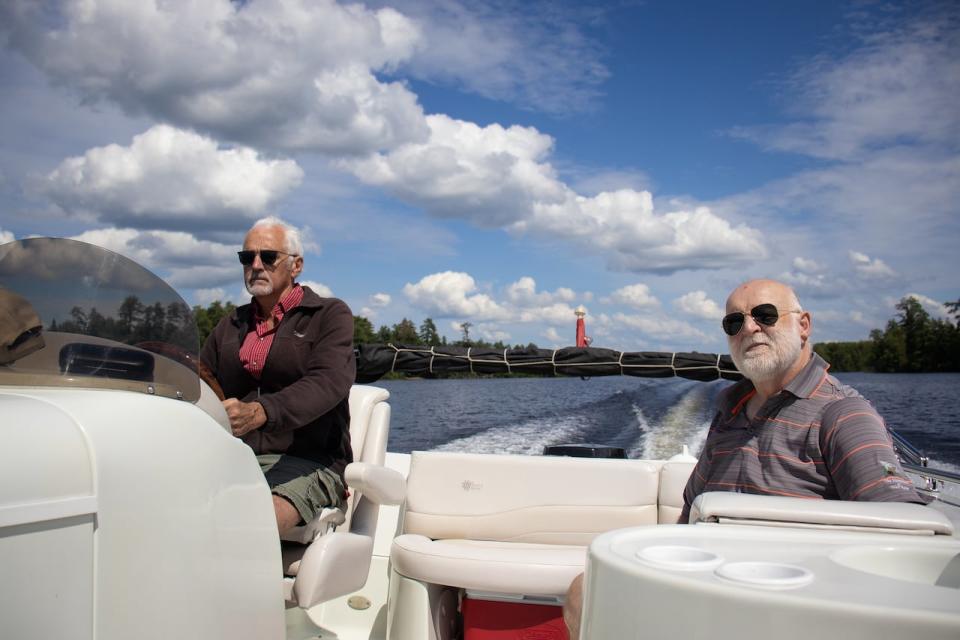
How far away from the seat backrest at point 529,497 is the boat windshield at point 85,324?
1.30 m

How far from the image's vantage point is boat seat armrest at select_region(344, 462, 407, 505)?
229cm

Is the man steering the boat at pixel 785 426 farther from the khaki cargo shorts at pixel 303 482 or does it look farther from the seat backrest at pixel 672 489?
the khaki cargo shorts at pixel 303 482

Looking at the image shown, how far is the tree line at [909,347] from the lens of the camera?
114ft

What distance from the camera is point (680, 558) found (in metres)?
1.00

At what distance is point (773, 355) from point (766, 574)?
130cm

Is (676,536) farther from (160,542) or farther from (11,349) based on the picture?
(11,349)

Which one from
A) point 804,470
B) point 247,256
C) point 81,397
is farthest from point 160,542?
point 247,256

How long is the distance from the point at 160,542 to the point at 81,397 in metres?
0.27

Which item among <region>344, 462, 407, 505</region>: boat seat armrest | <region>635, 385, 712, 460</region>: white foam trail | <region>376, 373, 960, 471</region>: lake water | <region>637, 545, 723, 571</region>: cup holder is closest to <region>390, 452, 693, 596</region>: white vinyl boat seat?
<region>344, 462, 407, 505</region>: boat seat armrest

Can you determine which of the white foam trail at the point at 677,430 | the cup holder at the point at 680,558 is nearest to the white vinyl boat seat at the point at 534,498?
the cup holder at the point at 680,558

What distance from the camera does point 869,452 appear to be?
1805 mm

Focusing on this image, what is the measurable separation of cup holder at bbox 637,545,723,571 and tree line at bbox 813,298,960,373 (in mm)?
35483

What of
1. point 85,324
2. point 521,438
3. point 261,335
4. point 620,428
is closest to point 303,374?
point 261,335

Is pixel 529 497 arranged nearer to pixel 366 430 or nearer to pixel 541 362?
pixel 366 430
